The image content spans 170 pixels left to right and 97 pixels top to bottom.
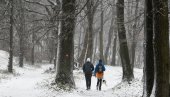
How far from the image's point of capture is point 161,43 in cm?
1145

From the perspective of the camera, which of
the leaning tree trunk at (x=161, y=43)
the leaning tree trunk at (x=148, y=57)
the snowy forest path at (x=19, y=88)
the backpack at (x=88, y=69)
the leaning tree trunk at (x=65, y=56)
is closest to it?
the leaning tree trunk at (x=161, y=43)

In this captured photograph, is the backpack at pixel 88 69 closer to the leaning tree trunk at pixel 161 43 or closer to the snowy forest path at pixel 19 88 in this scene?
the snowy forest path at pixel 19 88

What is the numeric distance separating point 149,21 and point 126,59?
29.3 ft

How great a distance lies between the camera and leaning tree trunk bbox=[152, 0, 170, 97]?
11.4m

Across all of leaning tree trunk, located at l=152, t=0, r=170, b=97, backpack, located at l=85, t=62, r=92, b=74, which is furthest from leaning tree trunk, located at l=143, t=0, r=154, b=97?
backpack, located at l=85, t=62, r=92, b=74

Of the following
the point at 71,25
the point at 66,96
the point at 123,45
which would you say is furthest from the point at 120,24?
the point at 66,96

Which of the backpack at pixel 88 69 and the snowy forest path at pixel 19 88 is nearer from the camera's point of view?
the snowy forest path at pixel 19 88

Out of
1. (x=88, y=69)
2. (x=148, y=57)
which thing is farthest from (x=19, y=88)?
(x=148, y=57)

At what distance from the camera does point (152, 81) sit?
13.1m

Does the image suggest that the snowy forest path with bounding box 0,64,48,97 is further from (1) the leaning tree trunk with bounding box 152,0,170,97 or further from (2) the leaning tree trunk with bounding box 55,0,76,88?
(1) the leaning tree trunk with bounding box 152,0,170,97

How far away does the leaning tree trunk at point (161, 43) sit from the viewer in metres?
11.4

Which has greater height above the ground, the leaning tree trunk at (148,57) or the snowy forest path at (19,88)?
the leaning tree trunk at (148,57)

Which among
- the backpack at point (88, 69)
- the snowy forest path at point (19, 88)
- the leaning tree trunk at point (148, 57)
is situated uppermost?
the leaning tree trunk at point (148, 57)

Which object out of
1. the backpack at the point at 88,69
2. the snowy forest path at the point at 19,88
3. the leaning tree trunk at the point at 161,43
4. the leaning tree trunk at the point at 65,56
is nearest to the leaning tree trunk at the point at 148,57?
the leaning tree trunk at the point at 161,43
